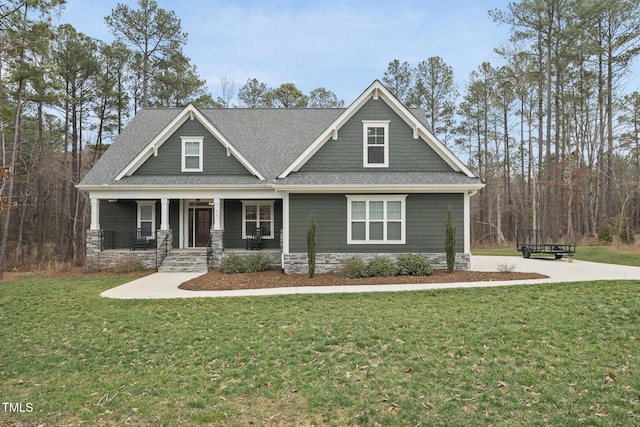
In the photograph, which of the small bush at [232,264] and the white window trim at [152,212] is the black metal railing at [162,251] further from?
the small bush at [232,264]

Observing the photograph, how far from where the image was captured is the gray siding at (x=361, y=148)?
1492cm

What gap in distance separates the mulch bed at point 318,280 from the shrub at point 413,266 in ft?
1.21

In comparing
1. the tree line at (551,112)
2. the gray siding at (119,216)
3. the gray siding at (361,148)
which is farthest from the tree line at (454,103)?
the gray siding at (361,148)

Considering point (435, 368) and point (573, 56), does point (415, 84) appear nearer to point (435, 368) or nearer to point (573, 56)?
point (573, 56)

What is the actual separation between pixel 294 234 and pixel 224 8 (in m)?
13.6

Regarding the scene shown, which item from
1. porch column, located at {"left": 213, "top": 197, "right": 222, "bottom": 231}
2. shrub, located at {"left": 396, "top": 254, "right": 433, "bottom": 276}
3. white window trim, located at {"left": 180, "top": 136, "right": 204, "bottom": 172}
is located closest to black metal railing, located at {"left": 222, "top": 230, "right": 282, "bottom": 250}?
porch column, located at {"left": 213, "top": 197, "right": 222, "bottom": 231}

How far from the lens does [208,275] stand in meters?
14.0

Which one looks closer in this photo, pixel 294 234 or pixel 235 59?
pixel 294 234

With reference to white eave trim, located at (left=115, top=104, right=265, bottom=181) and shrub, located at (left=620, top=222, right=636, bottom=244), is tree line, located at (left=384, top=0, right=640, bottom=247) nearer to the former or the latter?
shrub, located at (left=620, top=222, right=636, bottom=244)

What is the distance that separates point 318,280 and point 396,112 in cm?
743

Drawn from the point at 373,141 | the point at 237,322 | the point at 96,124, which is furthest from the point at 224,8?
the point at 237,322

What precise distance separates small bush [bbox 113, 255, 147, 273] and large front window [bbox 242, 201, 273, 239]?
453cm

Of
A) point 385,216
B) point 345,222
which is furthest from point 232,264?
point 385,216

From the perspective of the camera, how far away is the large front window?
17.5m
